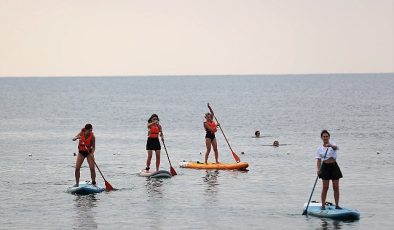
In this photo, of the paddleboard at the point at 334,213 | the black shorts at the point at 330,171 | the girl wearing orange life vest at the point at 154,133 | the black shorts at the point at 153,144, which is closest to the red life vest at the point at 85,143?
the girl wearing orange life vest at the point at 154,133

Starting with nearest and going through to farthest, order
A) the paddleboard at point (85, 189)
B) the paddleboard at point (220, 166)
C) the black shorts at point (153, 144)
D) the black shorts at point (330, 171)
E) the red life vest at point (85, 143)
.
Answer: the black shorts at point (330, 171), the red life vest at point (85, 143), the paddleboard at point (85, 189), the black shorts at point (153, 144), the paddleboard at point (220, 166)

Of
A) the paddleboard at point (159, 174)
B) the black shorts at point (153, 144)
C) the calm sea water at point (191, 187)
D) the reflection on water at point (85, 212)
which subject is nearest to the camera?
the reflection on water at point (85, 212)

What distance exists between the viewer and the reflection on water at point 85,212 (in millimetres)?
24422

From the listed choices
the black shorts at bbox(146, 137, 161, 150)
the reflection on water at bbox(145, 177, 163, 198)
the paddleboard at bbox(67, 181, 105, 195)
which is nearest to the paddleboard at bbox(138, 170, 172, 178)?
the reflection on water at bbox(145, 177, 163, 198)

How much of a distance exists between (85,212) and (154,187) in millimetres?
5326

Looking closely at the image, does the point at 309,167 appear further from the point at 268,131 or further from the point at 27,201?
the point at 268,131

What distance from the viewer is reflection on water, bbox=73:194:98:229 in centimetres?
2442

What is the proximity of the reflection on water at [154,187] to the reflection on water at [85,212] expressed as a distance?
1.83 metres

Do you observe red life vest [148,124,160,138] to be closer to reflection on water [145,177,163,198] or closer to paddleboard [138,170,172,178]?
paddleboard [138,170,172,178]

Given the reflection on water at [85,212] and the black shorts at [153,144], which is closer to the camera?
the reflection on water at [85,212]

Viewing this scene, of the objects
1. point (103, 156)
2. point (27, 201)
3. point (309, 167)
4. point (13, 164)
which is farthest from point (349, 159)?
point (27, 201)

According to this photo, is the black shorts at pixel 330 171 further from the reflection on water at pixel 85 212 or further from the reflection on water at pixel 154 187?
the reflection on water at pixel 154 187

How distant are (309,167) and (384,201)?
1061cm

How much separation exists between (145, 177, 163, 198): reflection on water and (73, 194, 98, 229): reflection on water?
5.99 feet
